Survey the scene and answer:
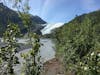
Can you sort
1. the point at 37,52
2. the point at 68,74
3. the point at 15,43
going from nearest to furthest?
the point at 15,43, the point at 37,52, the point at 68,74

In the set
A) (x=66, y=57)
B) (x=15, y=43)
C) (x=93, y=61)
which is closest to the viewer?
(x=93, y=61)

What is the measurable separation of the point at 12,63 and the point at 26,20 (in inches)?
43.8

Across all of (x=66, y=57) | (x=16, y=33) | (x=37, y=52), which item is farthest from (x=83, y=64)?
(x=66, y=57)

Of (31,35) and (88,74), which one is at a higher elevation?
(31,35)

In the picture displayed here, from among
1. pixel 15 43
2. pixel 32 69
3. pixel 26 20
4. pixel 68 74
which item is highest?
pixel 26 20

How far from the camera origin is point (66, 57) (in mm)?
22219

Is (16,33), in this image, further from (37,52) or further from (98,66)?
(98,66)

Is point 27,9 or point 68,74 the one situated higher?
point 27,9

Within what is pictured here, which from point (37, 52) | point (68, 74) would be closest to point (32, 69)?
point (37, 52)

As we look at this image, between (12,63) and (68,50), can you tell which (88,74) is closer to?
(12,63)

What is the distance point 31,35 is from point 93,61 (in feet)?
6.01

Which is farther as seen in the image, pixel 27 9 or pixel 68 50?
pixel 68 50

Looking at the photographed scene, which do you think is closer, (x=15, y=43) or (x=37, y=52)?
(x=15, y=43)

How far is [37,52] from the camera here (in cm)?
791
